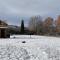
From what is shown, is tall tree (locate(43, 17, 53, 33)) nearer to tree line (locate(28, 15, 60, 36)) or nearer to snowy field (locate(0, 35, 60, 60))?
tree line (locate(28, 15, 60, 36))

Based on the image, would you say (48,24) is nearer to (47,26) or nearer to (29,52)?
(47,26)

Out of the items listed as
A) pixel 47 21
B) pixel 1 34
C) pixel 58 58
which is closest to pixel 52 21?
pixel 47 21

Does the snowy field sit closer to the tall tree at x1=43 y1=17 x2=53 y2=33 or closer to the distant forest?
the distant forest

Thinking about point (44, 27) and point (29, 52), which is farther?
point (44, 27)

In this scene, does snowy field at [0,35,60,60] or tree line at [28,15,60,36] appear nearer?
snowy field at [0,35,60,60]

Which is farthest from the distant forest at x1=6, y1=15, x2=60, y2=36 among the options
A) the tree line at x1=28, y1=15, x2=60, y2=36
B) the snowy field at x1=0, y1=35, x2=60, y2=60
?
the snowy field at x1=0, y1=35, x2=60, y2=60

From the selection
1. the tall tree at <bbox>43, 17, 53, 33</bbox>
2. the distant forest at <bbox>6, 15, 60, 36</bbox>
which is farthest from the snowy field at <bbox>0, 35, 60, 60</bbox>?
the tall tree at <bbox>43, 17, 53, 33</bbox>

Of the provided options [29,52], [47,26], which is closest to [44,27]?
[47,26]

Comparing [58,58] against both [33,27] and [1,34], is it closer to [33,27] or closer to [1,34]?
[1,34]

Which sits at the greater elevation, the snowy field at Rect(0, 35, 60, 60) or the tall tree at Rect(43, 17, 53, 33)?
the tall tree at Rect(43, 17, 53, 33)

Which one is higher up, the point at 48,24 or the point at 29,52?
the point at 48,24

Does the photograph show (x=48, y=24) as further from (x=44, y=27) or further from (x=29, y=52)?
(x=29, y=52)

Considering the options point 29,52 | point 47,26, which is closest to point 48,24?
point 47,26

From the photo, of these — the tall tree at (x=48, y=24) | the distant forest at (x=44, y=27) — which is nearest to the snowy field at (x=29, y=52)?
the distant forest at (x=44, y=27)
